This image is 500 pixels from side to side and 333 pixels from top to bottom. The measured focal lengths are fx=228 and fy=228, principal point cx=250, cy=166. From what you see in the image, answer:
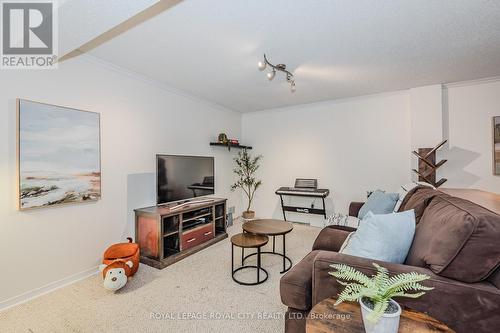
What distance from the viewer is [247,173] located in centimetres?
512

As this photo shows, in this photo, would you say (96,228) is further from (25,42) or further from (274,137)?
(274,137)

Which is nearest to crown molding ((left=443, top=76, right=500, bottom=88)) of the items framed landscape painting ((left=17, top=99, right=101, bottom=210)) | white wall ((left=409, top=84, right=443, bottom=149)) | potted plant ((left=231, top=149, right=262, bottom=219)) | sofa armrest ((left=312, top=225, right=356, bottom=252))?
white wall ((left=409, top=84, right=443, bottom=149))

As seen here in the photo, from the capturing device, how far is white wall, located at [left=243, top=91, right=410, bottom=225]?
3852 millimetres

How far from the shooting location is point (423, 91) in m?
3.57

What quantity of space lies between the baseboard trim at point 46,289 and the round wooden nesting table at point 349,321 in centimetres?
255

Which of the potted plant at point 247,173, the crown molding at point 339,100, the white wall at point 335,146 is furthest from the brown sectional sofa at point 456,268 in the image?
the potted plant at point 247,173

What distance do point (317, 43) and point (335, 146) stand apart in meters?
2.43

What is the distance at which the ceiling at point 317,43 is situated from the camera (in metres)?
1.78

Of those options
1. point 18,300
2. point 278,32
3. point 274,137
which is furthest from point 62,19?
point 274,137

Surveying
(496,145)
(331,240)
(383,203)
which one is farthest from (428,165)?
(331,240)

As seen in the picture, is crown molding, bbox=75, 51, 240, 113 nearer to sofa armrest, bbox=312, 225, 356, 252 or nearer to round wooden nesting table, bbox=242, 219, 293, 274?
round wooden nesting table, bbox=242, 219, 293, 274

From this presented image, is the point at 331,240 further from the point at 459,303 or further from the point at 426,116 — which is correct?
the point at 426,116

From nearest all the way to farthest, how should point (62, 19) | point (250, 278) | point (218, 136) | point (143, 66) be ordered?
point (62, 19) → point (250, 278) → point (143, 66) → point (218, 136)

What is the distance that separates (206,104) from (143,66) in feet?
5.13
